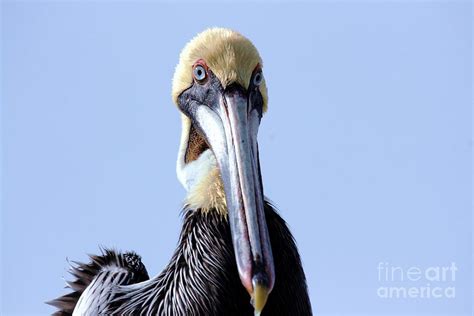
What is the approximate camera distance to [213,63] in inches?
211

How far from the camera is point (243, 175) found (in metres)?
4.96

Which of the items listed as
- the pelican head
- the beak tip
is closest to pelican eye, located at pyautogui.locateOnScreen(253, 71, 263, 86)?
the pelican head

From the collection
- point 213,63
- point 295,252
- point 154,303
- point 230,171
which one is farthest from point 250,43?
point 154,303

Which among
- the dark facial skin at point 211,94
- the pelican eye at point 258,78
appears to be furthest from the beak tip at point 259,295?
the pelican eye at point 258,78

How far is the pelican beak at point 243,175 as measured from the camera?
470 cm

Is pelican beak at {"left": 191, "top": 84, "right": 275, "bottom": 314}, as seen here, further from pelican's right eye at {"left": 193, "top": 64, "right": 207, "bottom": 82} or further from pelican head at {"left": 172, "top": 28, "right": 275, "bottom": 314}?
pelican's right eye at {"left": 193, "top": 64, "right": 207, "bottom": 82}

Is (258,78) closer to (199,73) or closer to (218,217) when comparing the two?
(199,73)

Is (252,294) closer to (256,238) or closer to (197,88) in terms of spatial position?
(256,238)

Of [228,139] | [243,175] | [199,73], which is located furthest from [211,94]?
[243,175]

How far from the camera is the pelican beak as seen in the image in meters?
4.70

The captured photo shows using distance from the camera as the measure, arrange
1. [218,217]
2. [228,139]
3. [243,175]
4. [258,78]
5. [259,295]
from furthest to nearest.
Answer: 1. [258,78]
2. [218,217]
3. [228,139]
4. [243,175]
5. [259,295]

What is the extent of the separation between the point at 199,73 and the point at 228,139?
0.53 m

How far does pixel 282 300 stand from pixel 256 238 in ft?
1.61

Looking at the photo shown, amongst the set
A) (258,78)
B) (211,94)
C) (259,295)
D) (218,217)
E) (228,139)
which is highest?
(258,78)
